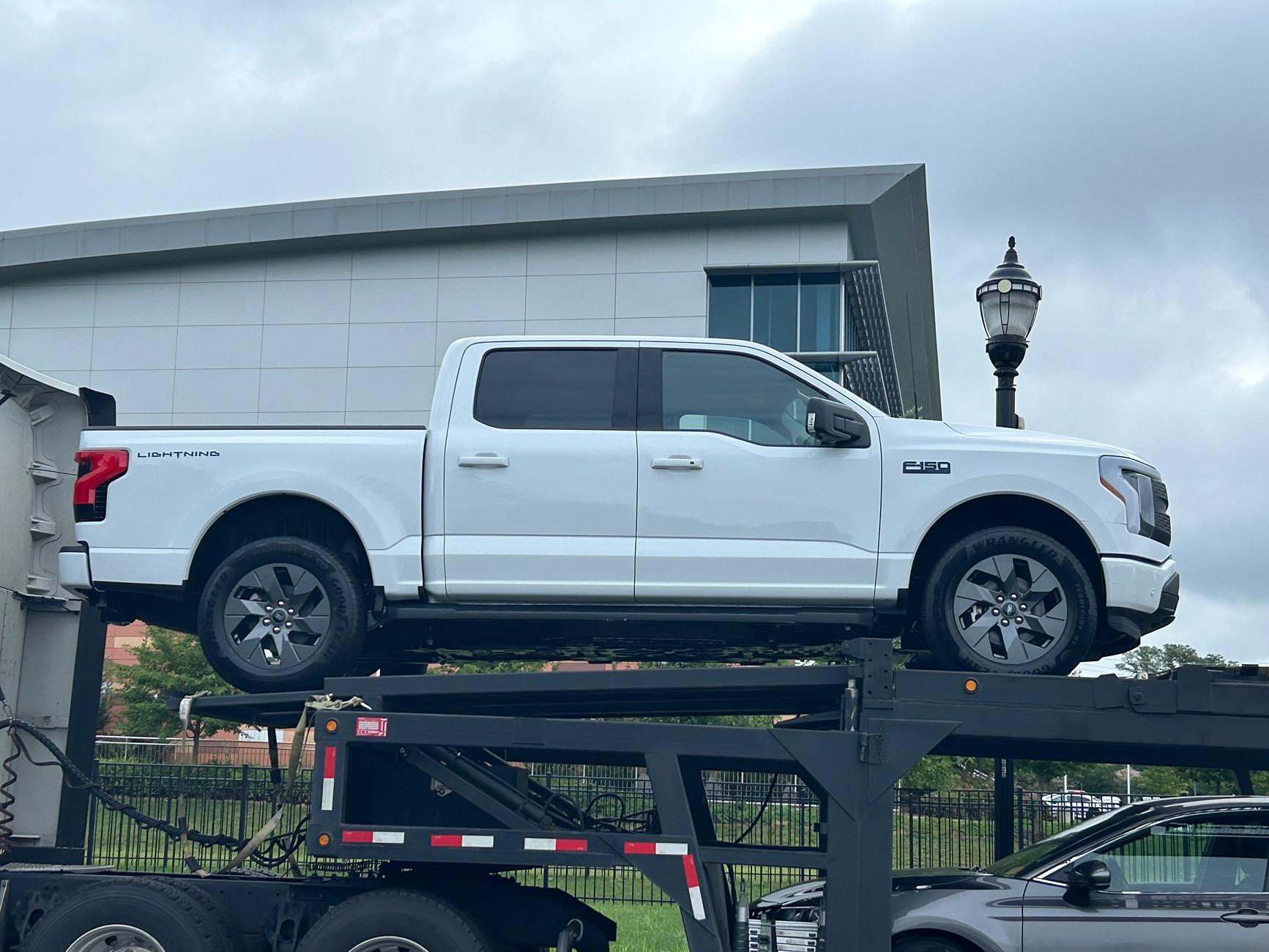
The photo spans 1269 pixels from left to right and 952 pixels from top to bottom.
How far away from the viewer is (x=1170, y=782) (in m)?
16.8

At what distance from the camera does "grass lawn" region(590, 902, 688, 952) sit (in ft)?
37.5

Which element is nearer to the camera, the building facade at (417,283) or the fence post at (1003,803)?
the fence post at (1003,803)

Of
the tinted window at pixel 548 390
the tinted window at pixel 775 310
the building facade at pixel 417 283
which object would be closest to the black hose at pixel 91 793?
the tinted window at pixel 548 390

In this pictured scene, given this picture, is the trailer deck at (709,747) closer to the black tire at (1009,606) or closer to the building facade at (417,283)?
the black tire at (1009,606)

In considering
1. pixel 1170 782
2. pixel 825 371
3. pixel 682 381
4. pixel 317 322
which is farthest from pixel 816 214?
pixel 682 381

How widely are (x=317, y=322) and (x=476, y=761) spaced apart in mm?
31604

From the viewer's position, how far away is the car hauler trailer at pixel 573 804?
6152 millimetres

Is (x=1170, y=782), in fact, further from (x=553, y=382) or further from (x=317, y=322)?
(x=317, y=322)

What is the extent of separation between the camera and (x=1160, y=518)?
6.88 metres

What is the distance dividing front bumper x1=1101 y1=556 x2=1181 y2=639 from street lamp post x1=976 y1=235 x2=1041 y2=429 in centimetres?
320

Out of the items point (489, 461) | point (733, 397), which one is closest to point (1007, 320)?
point (733, 397)

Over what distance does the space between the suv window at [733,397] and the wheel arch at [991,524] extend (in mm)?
775

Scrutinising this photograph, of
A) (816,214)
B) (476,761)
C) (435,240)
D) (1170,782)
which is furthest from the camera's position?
(435,240)

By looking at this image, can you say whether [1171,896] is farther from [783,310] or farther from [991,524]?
[783,310]
